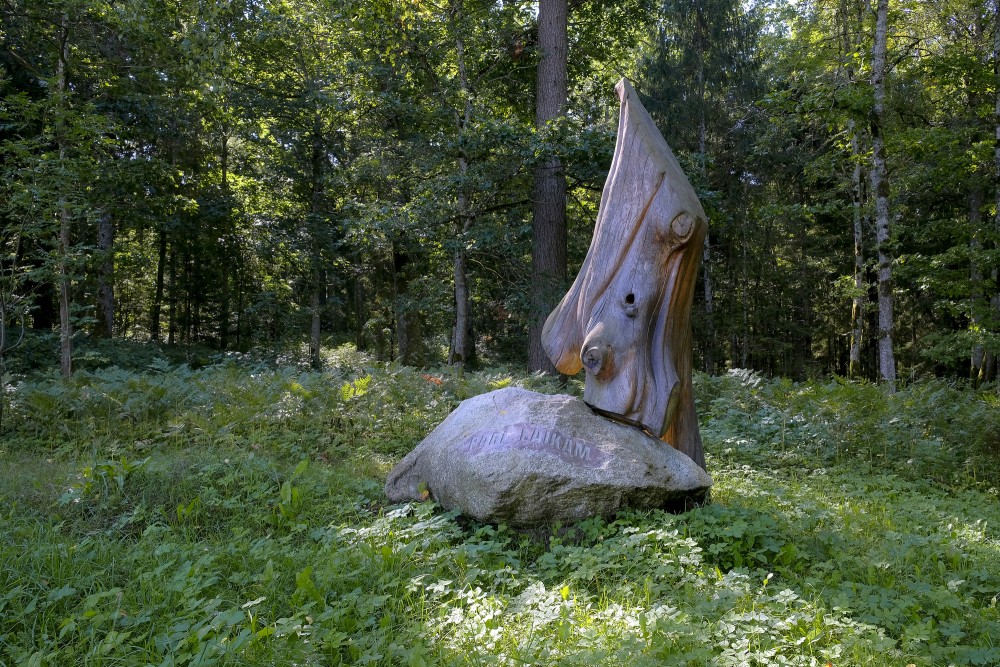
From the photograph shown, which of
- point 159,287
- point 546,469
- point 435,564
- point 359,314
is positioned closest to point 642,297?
point 546,469

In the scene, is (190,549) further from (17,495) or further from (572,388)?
(572,388)

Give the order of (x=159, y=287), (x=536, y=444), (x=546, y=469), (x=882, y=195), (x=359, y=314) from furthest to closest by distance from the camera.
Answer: (x=359, y=314), (x=159, y=287), (x=882, y=195), (x=536, y=444), (x=546, y=469)

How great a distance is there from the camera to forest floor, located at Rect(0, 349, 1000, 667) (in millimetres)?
3104

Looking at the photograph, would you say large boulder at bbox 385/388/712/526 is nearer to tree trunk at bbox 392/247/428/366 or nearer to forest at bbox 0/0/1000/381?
forest at bbox 0/0/1000/381

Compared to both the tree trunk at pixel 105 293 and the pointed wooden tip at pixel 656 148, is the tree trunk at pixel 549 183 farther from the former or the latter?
the tree trunk at pixel 105 293

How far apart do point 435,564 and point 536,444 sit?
1.32m

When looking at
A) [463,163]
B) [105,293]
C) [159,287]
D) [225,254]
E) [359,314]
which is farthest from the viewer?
[359,314]

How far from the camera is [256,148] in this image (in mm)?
18812

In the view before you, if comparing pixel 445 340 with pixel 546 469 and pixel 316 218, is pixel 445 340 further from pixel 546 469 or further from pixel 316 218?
pixel 546 469

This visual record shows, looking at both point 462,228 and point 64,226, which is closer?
point 64,226

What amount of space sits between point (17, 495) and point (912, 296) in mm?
24955

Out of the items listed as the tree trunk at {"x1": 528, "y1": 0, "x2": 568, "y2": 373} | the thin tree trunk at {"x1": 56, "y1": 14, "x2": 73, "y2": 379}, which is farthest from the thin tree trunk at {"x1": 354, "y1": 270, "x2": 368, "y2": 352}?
the thin tree trunk at {"x1": 56, "y1": 14, "x2": 73, "y2": 379}

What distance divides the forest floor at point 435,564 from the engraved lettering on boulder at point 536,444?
50 cm

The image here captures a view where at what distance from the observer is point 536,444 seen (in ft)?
16.4
